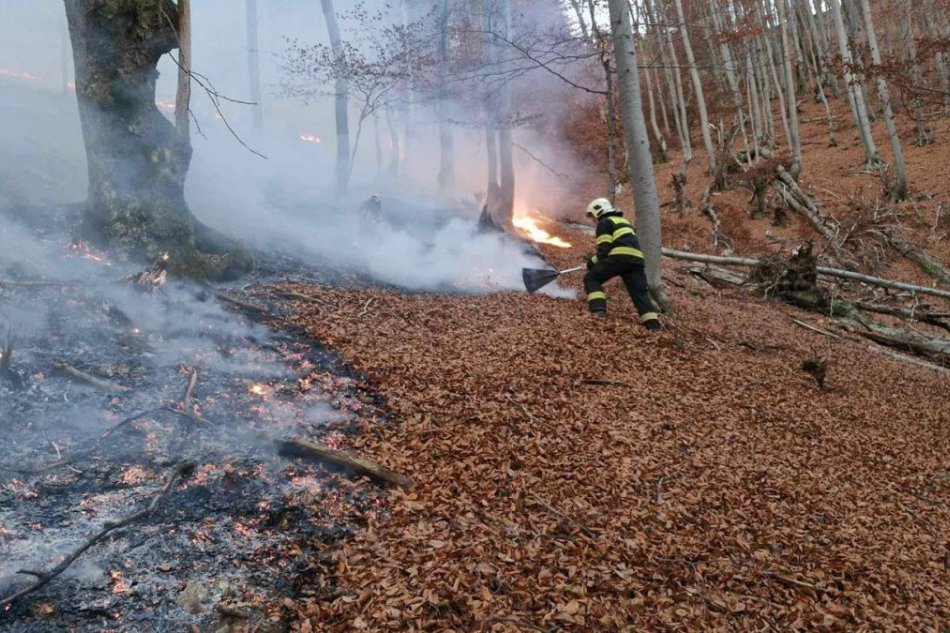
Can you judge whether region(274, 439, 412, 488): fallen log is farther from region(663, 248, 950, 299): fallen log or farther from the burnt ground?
region(663, 248, 950, 299): fallen log

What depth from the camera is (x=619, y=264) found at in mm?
8211

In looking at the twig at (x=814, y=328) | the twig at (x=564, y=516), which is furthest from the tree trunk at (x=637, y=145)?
the twig at (x=564, y=516)

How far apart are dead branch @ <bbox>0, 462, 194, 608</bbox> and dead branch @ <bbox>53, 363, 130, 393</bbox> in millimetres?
1160

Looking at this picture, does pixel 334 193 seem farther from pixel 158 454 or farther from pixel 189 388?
pixel 158 454

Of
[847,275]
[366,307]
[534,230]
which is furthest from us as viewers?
[534,230]

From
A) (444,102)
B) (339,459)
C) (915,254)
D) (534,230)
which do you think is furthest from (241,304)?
(444,102)

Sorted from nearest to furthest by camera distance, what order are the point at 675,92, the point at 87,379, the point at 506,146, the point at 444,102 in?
1. the point at 87,379
2. the point at 506,146
3. the point at 444,102
4. the point at 675,92

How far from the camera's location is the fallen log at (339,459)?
391 cm

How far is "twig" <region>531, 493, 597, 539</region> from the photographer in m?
3.62

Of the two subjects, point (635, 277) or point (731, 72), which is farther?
point (731, 72)

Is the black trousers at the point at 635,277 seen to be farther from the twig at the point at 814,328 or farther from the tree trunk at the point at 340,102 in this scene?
the tree trunk at the point at 340,102

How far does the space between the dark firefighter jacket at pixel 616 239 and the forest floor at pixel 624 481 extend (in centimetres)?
103

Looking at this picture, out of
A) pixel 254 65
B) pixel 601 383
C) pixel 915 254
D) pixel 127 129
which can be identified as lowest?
pixel 601 383

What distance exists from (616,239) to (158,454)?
6557mm
